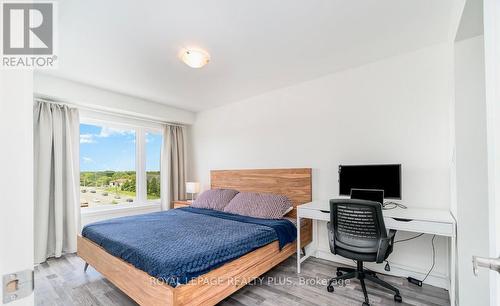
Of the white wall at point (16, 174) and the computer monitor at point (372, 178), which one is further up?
the white wall at point (16, 174)

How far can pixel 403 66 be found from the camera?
2.54 metres

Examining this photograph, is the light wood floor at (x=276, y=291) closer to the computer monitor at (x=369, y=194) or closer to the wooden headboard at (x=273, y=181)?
the computer monitor at (x=369, y=194)

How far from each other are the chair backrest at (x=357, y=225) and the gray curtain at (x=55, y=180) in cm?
360

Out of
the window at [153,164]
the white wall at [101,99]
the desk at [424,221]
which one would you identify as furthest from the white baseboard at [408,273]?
the white wall at [101,99]

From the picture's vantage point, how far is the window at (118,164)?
3777mm

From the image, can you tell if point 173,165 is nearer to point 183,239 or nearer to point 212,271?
point 183,239

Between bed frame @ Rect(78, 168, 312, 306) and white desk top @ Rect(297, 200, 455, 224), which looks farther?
white desk top @ Rect(297, 200, 455, 224)

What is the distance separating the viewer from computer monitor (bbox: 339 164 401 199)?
239 cm

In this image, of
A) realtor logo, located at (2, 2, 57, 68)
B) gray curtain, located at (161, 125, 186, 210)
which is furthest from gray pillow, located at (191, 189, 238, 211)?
realtor logo, located at (2, 2, 57, 68)

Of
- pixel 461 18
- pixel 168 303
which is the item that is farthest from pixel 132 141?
pixel 461 18

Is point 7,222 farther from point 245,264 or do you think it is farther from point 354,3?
point 354,3

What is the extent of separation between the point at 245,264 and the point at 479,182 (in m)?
1.92

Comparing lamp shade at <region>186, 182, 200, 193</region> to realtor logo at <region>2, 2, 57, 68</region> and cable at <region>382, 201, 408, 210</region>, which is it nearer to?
realtor logo at <region>2, 2, 57, 68</region>

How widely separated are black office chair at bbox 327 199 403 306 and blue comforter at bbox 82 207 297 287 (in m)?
0.65
